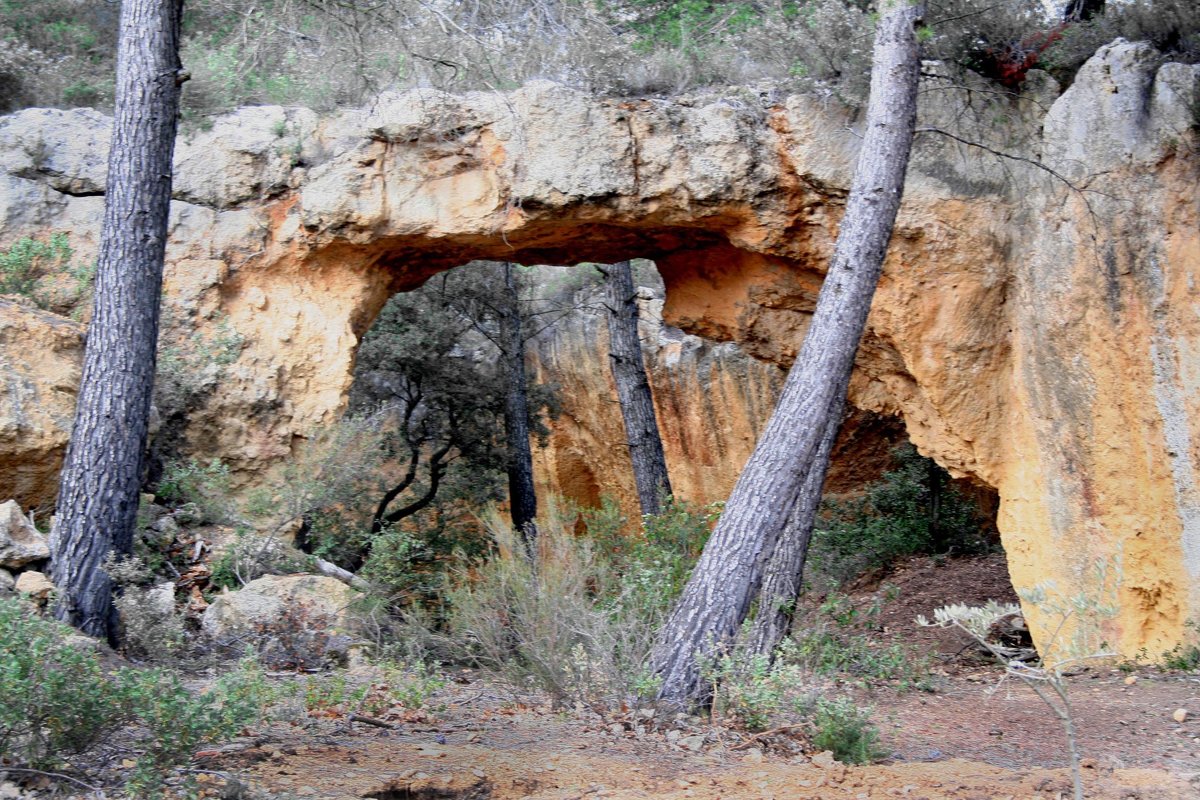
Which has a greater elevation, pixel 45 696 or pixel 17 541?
pixel 17 541

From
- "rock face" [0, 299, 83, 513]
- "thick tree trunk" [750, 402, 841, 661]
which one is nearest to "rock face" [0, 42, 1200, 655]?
"rock face" [0, 299, 83, 513]

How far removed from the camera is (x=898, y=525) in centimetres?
1287

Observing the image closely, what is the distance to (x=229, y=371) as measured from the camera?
9.83 m

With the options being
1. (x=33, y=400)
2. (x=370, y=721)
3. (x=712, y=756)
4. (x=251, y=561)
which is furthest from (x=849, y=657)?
(x=33, y=400)

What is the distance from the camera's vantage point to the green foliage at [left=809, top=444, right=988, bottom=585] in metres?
12.4

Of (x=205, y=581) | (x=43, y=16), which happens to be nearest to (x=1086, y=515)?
(x=205, y=581)

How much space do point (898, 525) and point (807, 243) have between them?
15.1ft

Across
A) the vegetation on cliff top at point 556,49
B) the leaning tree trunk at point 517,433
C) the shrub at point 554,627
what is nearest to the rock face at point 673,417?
the leaning tree trunk at point 517,433

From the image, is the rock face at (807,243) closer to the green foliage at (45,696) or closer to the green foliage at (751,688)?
the green foliage at (751,688)

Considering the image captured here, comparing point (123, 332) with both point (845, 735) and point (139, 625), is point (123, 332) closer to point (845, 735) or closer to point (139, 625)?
point (139, 625)

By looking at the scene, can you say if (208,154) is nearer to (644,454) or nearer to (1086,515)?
(644,454)

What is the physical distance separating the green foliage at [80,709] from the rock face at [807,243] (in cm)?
560

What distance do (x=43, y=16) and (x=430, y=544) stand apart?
8.52m

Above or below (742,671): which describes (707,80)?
above
